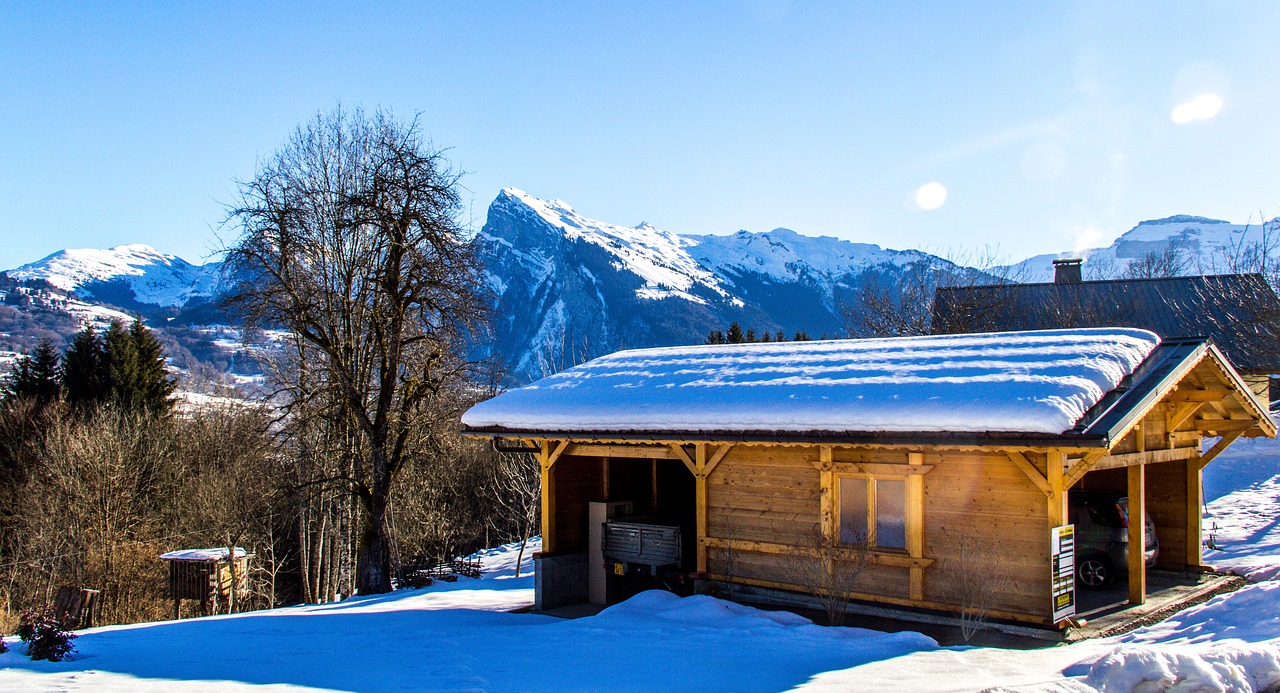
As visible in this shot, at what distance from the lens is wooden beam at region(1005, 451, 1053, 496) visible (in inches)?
382

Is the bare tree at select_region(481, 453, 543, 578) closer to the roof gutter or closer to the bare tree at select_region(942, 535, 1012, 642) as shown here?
the roof gutter

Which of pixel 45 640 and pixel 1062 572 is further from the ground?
pixel 1062 572

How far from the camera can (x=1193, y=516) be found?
14.2m

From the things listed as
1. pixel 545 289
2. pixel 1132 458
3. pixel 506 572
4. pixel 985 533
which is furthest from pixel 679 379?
pixel 545 289

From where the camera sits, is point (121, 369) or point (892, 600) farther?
point (121, 369)

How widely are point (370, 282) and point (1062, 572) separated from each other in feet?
48.3

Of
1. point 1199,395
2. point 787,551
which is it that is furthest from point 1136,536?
point 787,551

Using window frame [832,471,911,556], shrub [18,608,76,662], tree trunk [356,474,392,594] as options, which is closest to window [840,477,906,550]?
window frame [832,471,911,556]

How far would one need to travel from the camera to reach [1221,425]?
45.8 ft

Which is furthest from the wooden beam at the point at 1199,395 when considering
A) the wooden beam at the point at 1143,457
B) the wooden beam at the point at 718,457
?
the wooden beam at the point at 718,457

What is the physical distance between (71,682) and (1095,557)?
43.1 ft

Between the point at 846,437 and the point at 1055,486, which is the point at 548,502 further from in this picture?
the point at 1055,486

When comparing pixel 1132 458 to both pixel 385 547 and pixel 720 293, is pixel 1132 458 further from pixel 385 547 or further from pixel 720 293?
pixel 720 293

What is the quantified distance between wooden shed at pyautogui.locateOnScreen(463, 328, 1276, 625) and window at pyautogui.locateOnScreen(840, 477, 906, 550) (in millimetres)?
19
